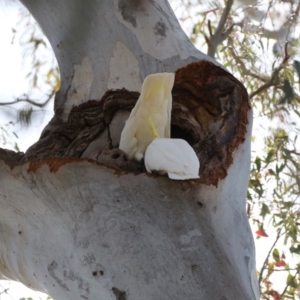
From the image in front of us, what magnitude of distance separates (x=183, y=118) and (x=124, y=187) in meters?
0.38

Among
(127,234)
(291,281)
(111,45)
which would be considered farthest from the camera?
(291,281)

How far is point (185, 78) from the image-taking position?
161cm

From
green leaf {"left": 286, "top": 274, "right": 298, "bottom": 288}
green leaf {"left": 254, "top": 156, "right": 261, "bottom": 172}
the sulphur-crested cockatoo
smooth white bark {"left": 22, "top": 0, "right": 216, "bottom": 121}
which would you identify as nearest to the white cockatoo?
the sulphur-crested cockatoo

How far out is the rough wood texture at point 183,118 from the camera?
147cm

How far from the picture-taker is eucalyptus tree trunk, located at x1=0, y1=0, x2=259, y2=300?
1209 mm

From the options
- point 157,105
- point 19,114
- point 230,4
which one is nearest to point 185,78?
point 157,105

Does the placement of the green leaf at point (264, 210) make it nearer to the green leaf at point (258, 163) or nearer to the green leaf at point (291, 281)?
the green leaf at point (258, 163)

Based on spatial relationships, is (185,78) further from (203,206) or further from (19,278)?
(19,278)

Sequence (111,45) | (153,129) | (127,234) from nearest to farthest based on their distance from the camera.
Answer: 1. (127,234)
2. (153,129)
3. (111,45)

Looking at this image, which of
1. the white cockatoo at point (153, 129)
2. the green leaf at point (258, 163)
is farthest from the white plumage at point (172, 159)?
the green leaf at point (258, 163)

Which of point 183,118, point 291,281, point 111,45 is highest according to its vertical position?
point 111,45

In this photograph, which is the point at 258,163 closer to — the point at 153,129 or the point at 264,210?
the point at 264,210

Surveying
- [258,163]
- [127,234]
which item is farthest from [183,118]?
[258,163]

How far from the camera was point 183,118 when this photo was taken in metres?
1.59
